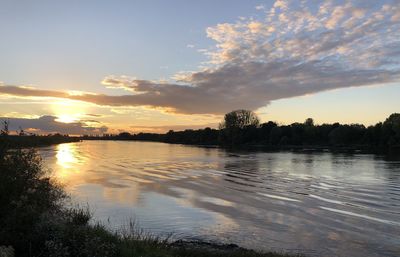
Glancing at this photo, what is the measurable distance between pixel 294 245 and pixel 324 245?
45.1 inches

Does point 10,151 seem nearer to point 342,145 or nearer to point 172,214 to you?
point 172,214

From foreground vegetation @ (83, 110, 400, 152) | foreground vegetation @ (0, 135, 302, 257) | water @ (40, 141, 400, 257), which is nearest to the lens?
foreground vegetation @ (0, 135, 302, 257)

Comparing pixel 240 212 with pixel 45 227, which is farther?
pixel 240 212

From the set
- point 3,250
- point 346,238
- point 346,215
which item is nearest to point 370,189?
point 346,215

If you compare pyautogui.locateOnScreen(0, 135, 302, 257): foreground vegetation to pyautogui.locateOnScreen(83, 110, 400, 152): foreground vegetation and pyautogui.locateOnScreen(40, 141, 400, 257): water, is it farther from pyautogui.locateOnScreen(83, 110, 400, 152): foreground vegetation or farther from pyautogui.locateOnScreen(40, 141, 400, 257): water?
pyautogui.locateOnScreen(83, 110, 400, 152): foreground vegetation

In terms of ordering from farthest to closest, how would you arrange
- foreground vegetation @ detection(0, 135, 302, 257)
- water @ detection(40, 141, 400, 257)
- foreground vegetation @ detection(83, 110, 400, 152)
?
foreground vegetation @ detection(83, 110, 400, 152)
water @ detection(40, 141, 400, 257)
foreground vegetation @ detection(0, 135, 302, 257)

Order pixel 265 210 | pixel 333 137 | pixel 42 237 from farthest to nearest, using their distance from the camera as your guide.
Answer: pixel 333 137
pixel 265 210
pixel 42 237

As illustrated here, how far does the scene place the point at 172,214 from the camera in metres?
21.7

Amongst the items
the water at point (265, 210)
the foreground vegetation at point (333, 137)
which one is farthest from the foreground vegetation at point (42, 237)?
the foreground vegetation at point (333, 137)

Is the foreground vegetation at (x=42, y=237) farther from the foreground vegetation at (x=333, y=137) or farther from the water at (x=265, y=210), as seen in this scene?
the foreground vegetation at (x=333, y=137)

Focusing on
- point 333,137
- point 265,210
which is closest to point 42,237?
point 265,210

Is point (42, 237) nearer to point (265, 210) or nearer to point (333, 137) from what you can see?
point (265, 210)

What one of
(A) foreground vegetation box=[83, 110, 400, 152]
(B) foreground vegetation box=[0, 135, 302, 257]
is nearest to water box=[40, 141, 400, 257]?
(B) foreground vegetation box=[0, 135, 302, 257]

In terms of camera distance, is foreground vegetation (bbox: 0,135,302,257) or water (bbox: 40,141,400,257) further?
water (bbox: 40,141,400,257)
